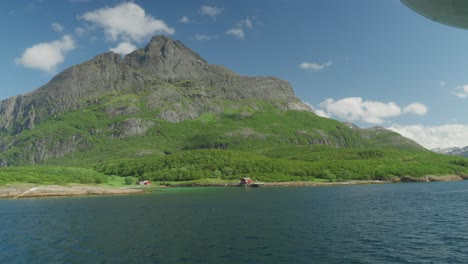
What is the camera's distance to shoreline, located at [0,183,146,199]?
13775cm

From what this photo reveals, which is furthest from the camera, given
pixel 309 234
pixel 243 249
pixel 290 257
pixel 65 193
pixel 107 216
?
pixel 65 193

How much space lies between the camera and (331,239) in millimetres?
47156

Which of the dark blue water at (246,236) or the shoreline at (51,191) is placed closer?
the dark blue water at (246,236)

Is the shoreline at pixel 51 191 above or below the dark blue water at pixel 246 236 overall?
above

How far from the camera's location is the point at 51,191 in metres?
144

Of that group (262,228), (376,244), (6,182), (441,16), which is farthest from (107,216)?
(6,182)

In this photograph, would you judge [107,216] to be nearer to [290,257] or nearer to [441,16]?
[290,257]

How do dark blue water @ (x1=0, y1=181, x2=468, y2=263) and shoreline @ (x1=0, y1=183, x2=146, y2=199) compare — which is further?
shoreline @ (x1=0, y1=183, x2=146, y2=199)

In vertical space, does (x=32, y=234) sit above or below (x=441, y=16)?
below

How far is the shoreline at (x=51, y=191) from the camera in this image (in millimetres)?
137750

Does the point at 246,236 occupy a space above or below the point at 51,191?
below

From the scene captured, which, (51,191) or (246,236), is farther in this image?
(51,191)

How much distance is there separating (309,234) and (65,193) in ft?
414

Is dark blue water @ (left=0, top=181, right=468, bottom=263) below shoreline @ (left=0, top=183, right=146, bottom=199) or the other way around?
below
